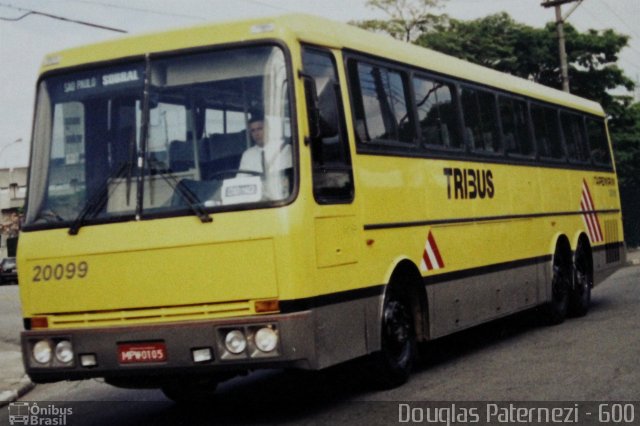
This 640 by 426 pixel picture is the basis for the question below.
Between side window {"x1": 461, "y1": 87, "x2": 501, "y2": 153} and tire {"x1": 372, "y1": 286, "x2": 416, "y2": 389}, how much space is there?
287cm

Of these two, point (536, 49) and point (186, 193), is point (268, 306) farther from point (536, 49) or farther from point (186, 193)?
point (536, 49)

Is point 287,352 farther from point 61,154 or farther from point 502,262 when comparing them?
point 502,262

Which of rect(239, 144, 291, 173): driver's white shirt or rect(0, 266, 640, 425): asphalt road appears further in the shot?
rect(0, 266, 640, 425): asphalt road

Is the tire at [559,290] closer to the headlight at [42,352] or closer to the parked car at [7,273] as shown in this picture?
the headlight at [42,352]

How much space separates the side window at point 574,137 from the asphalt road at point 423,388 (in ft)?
11.3

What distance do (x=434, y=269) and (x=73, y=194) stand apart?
3.71 meters

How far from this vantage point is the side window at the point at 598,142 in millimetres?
17594

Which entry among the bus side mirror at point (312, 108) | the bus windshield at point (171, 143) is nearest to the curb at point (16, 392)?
the bus windshield at point (171, 143)

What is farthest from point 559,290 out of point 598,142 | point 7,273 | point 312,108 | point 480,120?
point 7,273

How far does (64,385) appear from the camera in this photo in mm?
13359

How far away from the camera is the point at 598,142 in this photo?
1803 centimetres

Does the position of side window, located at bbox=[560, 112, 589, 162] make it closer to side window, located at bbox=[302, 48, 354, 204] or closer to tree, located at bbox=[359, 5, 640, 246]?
side window, located at bbox=[302, 48, 354, 204]

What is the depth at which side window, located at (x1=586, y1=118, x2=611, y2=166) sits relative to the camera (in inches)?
693

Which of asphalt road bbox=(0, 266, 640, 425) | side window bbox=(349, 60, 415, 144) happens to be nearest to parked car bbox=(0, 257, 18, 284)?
asphalt road bbox=(0, 266, 640, 425)
